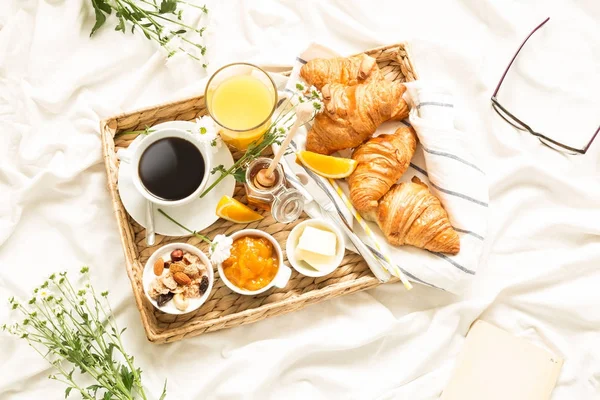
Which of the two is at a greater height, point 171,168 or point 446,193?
point 446,193

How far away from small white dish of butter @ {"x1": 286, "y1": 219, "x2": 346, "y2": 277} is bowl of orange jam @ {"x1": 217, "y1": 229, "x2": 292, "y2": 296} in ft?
0.15

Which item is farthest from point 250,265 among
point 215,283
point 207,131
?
point 207,131

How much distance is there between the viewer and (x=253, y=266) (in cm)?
157

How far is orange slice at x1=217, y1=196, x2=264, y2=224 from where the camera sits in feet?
5.21

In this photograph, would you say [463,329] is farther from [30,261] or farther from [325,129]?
[30,261]

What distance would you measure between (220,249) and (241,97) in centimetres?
42

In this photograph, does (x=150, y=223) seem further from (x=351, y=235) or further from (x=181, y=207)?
(x=351, y=235)

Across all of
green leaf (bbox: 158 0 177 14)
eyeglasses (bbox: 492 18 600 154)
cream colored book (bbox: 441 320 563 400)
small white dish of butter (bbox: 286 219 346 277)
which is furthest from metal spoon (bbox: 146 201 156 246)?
eyeglasses (bbox: 492 18 600 154)

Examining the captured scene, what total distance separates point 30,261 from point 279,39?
0.98 meters

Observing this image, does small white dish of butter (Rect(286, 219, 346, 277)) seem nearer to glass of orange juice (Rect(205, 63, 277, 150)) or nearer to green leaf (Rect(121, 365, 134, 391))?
glass of orange juice (Rect(205, 63, 277, 150))

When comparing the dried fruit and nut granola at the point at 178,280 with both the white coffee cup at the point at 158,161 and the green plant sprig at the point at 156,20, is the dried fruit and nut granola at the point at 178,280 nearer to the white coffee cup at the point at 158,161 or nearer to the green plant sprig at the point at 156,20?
the white coffee cup at the point at 158,161

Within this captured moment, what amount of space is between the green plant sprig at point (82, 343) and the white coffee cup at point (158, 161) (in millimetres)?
244

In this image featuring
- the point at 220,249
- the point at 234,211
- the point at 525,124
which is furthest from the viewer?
the point at 525,124

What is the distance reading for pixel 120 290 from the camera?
168cm
